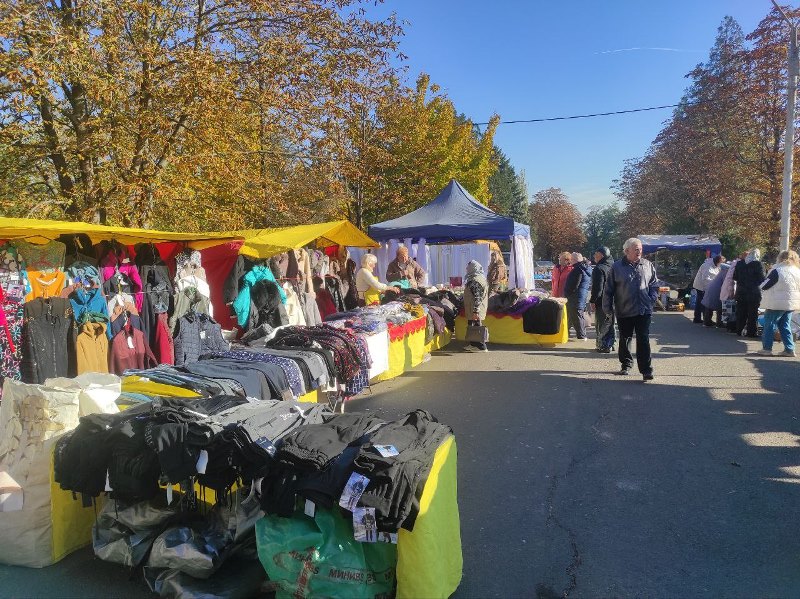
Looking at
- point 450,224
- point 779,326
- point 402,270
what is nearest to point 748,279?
point 779,326

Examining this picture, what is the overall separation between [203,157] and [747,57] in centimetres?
1807

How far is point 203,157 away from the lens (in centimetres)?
941

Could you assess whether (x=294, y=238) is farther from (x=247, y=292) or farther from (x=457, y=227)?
(x=457, y=227)

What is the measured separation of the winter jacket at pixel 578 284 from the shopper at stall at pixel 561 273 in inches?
15.2

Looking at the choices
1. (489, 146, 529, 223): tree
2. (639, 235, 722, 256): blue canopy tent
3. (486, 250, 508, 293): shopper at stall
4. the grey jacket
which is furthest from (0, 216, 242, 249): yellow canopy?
(489, 146, 529, 223): tree

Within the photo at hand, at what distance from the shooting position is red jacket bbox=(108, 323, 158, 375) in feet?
→ 18.8

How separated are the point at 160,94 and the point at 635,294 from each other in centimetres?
751

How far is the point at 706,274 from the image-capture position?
1298cm

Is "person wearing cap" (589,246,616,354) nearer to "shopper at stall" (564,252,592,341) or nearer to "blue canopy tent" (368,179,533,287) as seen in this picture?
"shopper at stall" (564,252,592,341)

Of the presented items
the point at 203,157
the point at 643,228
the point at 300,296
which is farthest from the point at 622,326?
the point at 643,228

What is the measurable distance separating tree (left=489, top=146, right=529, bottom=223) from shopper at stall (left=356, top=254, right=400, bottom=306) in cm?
4038

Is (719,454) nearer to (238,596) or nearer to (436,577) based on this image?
(436,577)

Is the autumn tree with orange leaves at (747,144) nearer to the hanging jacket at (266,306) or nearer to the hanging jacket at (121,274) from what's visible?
the hanging jacket at (266,306)

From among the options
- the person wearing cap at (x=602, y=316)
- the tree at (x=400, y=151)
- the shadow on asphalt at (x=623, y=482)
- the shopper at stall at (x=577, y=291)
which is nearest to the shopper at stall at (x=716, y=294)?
the shopper at stall at (x=577, y=291)
